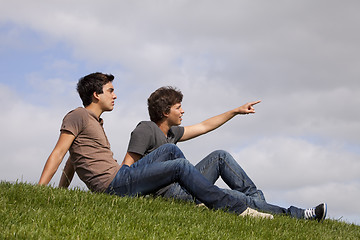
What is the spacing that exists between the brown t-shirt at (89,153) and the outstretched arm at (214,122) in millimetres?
2781

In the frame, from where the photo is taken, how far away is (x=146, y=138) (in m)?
8.38

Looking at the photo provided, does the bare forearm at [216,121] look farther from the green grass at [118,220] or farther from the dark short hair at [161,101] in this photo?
the green grass at [118,220]

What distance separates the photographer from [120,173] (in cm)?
759

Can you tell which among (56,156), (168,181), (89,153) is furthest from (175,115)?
(56,156)

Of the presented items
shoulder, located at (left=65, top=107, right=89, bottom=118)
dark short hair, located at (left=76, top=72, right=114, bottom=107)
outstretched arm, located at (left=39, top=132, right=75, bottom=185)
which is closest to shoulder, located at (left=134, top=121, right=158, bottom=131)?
dark short hair, located at (left=76, top=72, right=114, bottom=107)

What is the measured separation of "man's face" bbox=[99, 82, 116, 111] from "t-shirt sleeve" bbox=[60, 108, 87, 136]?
58cm

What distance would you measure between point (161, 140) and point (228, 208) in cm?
183

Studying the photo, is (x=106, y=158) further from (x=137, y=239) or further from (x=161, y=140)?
(x=137, y=239)

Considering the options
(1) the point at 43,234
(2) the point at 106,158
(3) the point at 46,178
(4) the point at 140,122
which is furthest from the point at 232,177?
(1) the point at 43,234

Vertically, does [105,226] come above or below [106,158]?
below

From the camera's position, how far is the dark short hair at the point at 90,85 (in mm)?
8055

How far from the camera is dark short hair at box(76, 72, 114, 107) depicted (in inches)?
317

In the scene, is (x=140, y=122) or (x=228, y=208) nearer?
(x=228, y=208)

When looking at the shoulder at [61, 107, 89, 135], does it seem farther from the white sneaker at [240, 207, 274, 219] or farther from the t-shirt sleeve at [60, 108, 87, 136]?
the white sneaker at [240, 207, 274, 219]
